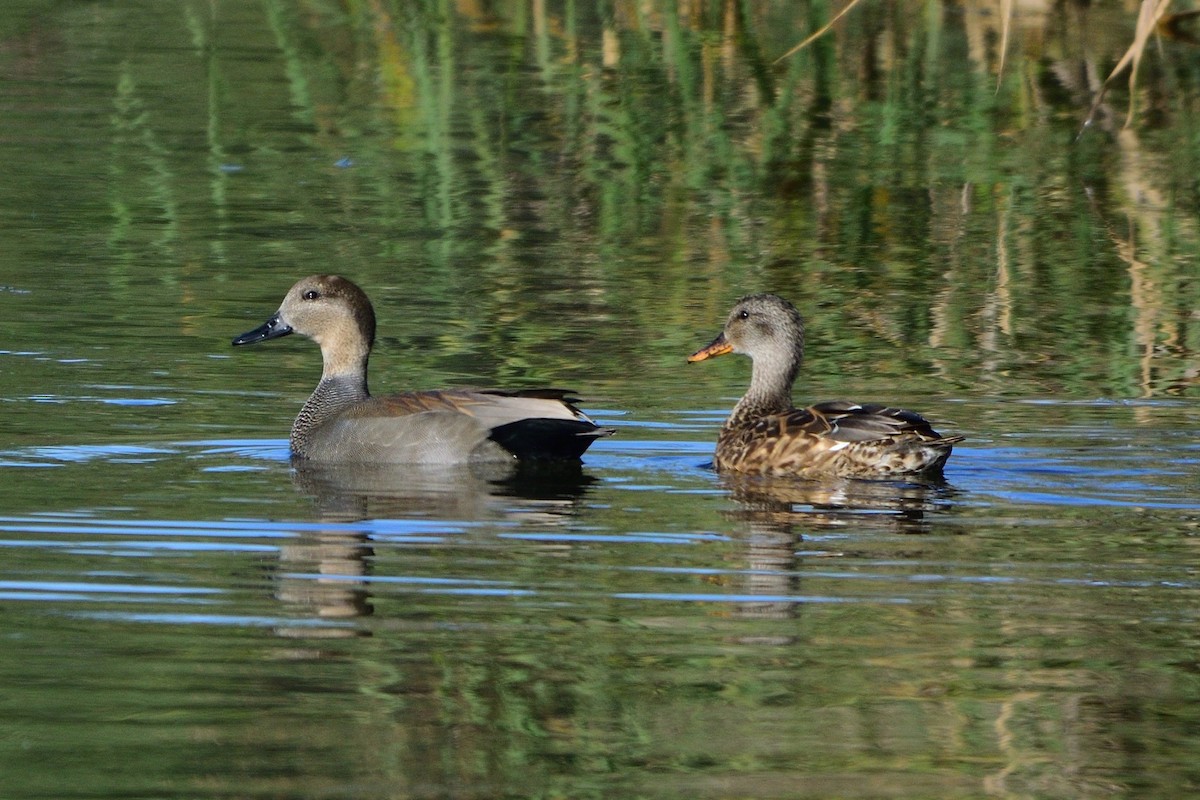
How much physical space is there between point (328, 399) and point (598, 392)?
1.26 metres

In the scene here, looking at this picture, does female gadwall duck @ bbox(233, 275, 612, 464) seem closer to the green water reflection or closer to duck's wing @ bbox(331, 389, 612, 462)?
duck's wing @ bbox(331, 389, 612, 462)

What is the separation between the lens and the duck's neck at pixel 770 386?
10.5 m

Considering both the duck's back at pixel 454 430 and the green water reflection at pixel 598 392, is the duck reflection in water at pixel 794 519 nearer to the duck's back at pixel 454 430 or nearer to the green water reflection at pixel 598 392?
the green water reflection at pixel 598 392

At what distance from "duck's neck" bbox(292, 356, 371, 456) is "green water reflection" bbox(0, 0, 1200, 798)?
0.42ft

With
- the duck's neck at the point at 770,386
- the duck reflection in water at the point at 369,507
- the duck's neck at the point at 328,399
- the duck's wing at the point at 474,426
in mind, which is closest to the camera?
the duck reflection in water at the point at 369,507

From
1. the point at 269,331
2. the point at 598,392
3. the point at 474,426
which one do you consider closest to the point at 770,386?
the point at 598,392

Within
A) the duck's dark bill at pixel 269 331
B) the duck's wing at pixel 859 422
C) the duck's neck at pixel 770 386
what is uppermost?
the duck's dark bill at pixel 269 331

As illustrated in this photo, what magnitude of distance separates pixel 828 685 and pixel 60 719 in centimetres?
194

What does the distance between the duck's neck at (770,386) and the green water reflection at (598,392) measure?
1.32 feet

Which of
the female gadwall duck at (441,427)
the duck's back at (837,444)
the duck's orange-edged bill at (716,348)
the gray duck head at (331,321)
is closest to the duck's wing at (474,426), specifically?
the female gadwall duck at (441,427)

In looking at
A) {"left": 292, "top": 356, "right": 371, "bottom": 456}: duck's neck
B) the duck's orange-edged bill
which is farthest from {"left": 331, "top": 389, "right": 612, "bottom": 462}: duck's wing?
the duck's orange-edged bill

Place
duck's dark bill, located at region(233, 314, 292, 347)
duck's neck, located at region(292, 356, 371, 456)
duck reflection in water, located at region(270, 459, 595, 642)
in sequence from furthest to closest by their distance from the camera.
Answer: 1. duck's dark bill, located at region(233, 314, 292, 347)
2. duck's neck, located at region(292, 356, 371, 456)
3. duck reflection in water, located at region(270, 459, 595, 642)

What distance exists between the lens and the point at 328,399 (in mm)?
10406

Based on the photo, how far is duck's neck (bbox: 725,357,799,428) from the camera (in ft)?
34.4
